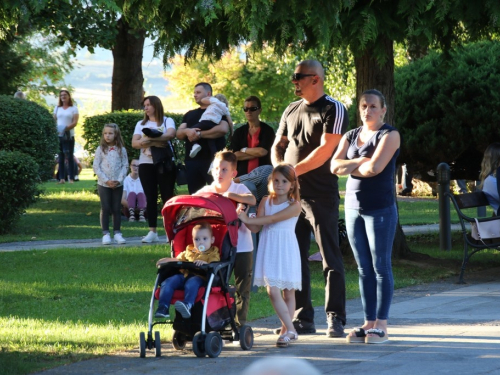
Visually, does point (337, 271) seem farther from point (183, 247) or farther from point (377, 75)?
point (377, 75)

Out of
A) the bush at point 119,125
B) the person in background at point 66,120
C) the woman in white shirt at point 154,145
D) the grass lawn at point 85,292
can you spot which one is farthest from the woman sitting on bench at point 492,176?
the person in background at point 66,120

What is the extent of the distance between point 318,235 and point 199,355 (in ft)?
5.00

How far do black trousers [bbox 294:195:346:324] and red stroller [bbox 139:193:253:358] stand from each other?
738 mm

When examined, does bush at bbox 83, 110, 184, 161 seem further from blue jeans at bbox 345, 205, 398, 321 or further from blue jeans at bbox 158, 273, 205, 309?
blue jeans at bbox 158, 273, 205, 309

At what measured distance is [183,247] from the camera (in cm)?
713

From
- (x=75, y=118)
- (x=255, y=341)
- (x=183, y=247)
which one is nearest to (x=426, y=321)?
(x=255, y=341)

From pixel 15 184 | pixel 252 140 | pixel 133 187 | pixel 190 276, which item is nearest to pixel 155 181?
pixel 15 184

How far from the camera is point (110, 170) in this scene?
13.0 metres

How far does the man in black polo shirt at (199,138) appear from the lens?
1149cm

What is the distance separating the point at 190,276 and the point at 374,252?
1.47 meters

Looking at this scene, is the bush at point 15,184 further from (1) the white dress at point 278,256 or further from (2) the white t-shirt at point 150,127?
(1) the white dress at point 278,256

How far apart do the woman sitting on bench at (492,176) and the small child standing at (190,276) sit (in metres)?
5.10

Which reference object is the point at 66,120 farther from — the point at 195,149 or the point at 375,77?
the point at 375,77

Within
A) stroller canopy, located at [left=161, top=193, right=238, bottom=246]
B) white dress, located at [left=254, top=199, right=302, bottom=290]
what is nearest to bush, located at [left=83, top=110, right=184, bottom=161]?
stroller canopy, located at [left=161, top=193, right=238, bottom=246]
